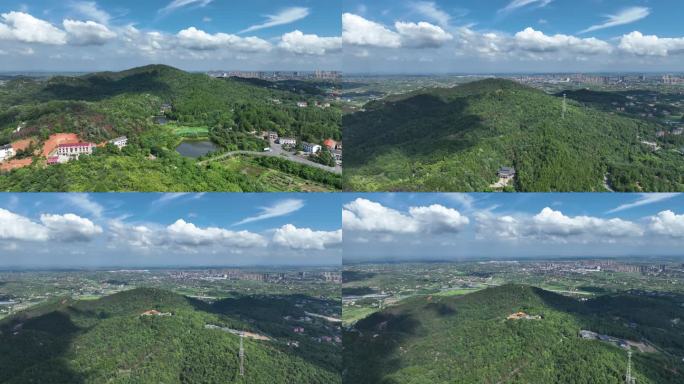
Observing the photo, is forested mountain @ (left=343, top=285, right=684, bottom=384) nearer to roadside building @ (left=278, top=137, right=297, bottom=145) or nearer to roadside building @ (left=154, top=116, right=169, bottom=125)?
roadside building @ (left=278, top=137, right=297, bottom=145)

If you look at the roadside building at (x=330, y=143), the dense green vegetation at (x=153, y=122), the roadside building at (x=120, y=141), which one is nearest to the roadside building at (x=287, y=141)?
the dense green vegetation at (x=153, y=122)

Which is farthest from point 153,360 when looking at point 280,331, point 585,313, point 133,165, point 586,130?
point 586,130

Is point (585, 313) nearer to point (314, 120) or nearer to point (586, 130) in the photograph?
point (586, 130)

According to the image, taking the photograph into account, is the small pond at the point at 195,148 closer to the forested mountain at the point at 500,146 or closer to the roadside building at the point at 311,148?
the roadside building at the point at 311,148

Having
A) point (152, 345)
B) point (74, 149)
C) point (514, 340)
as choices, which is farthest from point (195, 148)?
point (514, 340)

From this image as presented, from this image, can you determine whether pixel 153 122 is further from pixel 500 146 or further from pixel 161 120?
pixel 500 146

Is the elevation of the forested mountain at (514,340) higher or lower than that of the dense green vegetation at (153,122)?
lower
